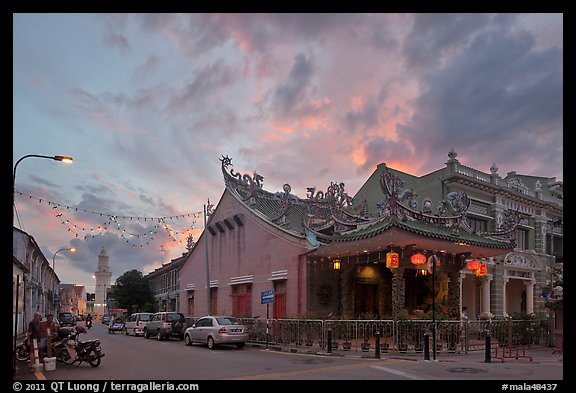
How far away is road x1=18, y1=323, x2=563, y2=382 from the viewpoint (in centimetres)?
1362

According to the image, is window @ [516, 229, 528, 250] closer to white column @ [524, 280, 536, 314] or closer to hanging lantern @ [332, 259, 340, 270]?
white column @ [524, 280, 536, 314]

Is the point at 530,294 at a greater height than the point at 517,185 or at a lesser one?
lesser

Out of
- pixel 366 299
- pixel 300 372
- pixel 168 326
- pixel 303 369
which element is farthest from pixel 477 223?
pixel 300 372

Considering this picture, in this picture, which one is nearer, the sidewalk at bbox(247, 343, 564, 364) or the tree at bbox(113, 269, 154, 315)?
the sidewalk at bbox(247, 343, 564, 364)

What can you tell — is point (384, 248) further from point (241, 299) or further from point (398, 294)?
point (241, 299)

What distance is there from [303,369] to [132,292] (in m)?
56.3

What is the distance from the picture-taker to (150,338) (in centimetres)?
3534

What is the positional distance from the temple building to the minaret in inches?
3583

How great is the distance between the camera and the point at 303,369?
15352mm

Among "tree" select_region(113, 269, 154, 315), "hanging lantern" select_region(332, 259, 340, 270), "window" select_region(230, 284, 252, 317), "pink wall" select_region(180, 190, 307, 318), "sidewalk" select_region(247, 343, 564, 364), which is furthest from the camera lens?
"tree" select_region(113, 269, 154, 315)

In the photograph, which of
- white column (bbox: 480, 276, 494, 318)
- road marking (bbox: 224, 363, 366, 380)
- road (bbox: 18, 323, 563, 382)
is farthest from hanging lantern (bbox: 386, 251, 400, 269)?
white column (bbox: 480, 276, 494, 318)

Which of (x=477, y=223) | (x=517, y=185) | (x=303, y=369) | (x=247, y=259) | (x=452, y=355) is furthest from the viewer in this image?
(x=517, y=185)

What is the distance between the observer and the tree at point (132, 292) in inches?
2643

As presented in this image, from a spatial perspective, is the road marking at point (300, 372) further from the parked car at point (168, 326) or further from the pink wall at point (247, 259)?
the parked car at point (168, 326)
